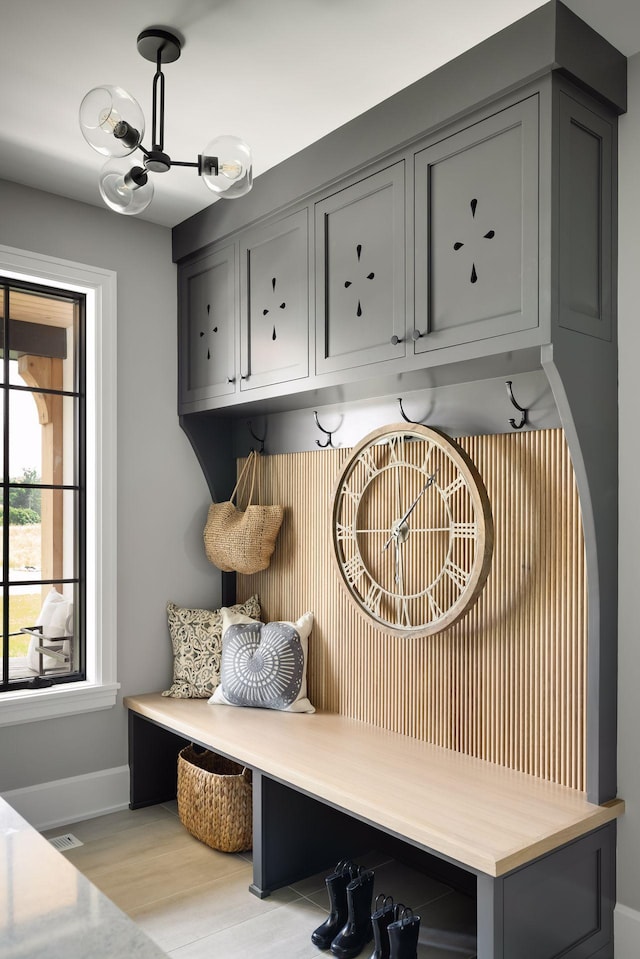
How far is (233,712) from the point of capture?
9.87 feet

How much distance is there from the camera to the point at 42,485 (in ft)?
10.2

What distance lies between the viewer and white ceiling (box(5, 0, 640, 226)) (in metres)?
1.95

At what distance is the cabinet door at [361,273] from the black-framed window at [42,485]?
1.20 meters

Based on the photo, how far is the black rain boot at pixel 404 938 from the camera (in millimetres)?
2023

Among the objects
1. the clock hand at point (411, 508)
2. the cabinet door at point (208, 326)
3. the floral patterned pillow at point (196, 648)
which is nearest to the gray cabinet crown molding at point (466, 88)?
the cabinet door at point (208, 326)

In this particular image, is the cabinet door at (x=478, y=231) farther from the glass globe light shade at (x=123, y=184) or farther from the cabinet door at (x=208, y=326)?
the cabinet door at (x=208, y=326)

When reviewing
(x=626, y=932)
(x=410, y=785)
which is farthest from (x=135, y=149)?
(x=626, y=932)

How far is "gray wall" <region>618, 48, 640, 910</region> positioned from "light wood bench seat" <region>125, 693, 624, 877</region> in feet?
0.38

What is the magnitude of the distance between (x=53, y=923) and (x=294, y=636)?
1.97 meters

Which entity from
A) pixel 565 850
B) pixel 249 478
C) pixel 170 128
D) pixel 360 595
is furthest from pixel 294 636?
pixel 170 128

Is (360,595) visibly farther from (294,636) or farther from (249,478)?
(249,478)

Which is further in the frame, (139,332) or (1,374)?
(139,332)

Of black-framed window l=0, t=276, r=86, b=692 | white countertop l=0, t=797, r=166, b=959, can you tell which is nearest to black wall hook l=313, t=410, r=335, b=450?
black-framed window l=0, t=276, r=86, b=692

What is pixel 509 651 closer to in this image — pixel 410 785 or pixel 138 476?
pixel 410 785
